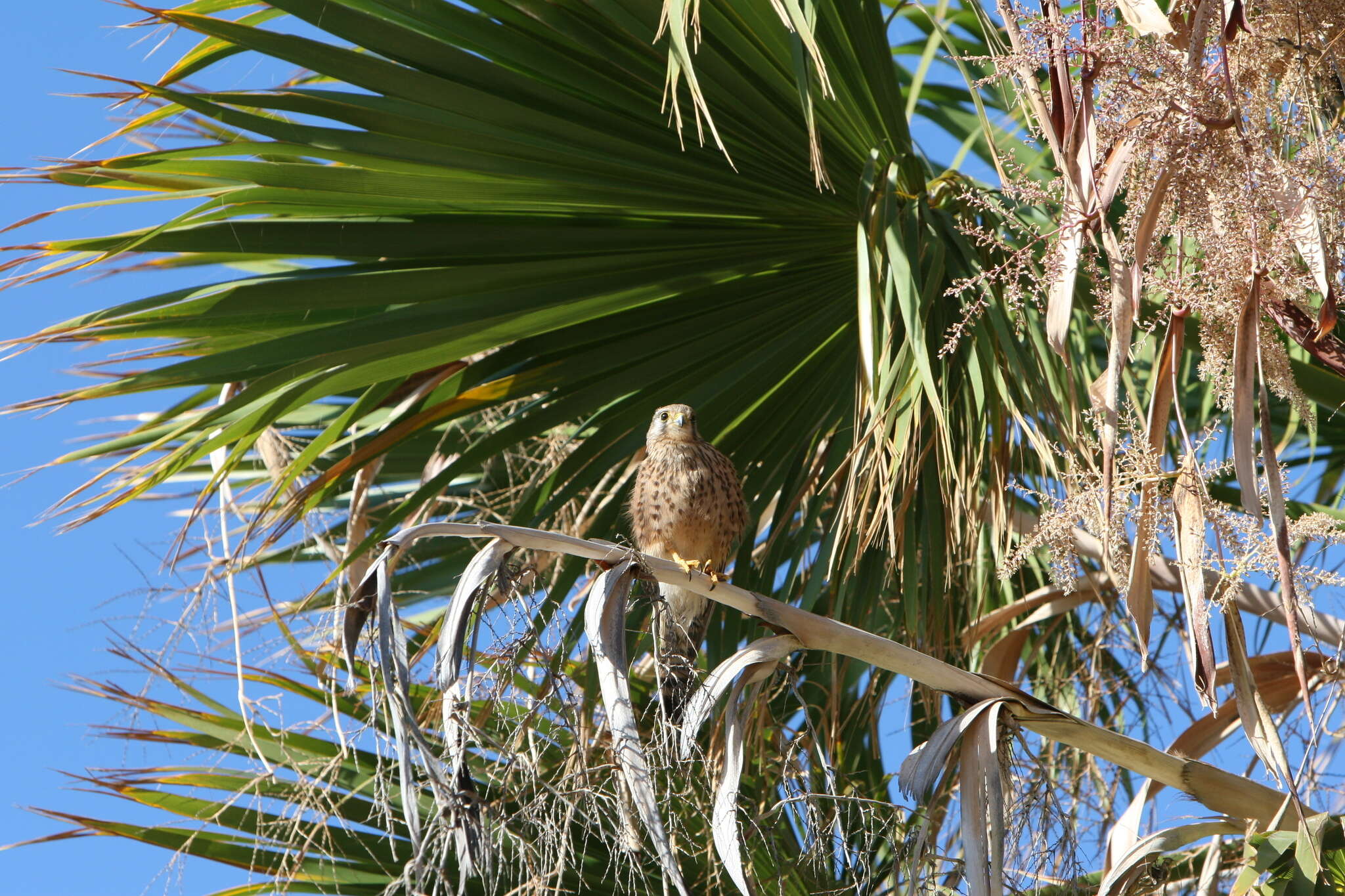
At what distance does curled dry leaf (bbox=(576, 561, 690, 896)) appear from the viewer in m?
1.76

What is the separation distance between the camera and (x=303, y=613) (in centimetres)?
382

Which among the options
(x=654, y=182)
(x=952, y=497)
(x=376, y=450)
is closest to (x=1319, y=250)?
(x=952, y=497)

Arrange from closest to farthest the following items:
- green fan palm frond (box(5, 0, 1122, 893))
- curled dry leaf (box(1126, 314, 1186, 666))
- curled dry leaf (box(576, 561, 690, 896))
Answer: curled dry leaf (box(576, 561, 690, 896)) → curled dry leaf (box(1126, 314, 1186, 666)) → green fan palm frond (box(5, 0, 1122, 893))

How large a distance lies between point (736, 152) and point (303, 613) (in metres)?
1.79

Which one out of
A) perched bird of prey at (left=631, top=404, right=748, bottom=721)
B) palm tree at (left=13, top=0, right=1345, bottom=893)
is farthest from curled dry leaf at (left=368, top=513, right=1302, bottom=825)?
perched bird of prey at (left=631, top=404, right=748, bottom=721)

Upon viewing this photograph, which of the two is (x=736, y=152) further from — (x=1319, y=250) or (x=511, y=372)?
(x=1319, y=250)

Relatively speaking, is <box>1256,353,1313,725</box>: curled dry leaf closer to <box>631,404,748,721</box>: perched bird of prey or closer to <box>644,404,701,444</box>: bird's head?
<box>631,404,748,721</box>: perched bird of prey

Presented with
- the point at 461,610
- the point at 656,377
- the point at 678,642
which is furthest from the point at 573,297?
the point at 461,610

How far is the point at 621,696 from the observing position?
1.91 meters

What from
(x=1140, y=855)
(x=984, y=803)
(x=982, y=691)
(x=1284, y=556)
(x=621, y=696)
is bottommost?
(x=1140, y=855)

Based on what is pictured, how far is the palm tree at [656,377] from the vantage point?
7.17 feet

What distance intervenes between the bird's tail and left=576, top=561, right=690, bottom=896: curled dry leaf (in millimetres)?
57

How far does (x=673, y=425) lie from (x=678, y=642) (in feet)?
1.78

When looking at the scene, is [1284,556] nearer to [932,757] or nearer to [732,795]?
[932,757]
